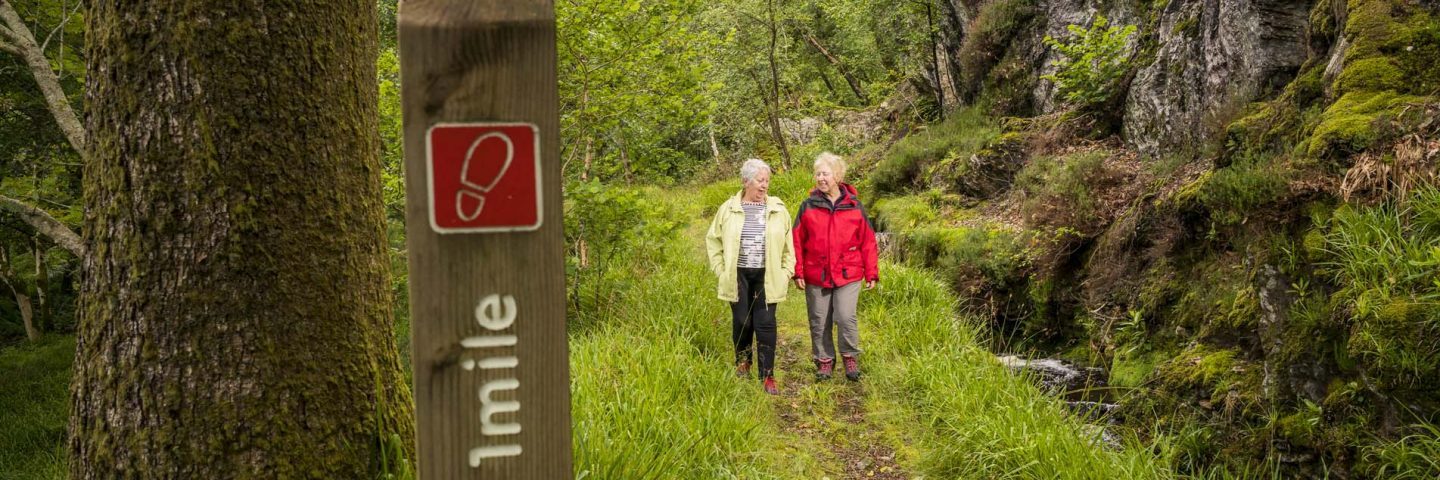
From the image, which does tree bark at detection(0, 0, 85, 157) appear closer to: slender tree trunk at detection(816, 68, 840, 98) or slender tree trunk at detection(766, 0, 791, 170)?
slender tree trunk at detection(766, 0, 791, 170)

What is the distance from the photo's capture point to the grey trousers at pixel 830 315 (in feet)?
19.4

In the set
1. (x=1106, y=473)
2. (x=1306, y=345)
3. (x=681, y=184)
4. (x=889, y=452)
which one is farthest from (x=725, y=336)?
(x=681, y=184)

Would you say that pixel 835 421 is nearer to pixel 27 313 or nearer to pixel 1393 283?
pixel 1393 283

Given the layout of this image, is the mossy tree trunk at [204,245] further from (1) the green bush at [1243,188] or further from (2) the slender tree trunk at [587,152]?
(1) the green bush at [1243,188]

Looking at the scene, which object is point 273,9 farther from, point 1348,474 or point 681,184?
point 681,184

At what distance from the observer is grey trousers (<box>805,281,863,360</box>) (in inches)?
233

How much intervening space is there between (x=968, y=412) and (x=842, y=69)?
1609 centimetres

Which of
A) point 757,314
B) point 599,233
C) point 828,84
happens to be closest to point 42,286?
point 599,233

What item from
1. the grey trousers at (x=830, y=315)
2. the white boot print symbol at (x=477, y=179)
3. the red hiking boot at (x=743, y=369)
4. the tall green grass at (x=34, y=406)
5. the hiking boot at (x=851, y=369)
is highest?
the white boot print symbol at (x=477, y=179)

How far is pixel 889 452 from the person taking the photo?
4797 millimetres

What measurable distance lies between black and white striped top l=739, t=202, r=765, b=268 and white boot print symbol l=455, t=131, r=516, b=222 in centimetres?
435

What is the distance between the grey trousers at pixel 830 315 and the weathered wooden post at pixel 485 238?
4.73 m

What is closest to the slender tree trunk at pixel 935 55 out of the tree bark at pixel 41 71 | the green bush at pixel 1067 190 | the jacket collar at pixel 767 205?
the green bush at pixel 1067 190

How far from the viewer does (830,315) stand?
5984 mm
